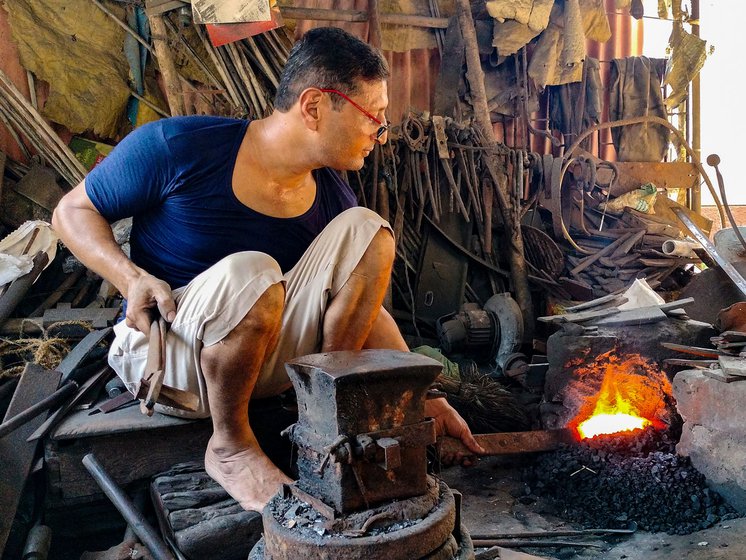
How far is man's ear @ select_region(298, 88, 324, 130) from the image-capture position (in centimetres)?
249

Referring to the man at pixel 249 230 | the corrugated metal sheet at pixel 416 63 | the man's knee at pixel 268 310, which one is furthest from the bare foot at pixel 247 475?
the corrugated metal sheet at pixel 416 63

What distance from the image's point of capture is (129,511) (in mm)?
2250

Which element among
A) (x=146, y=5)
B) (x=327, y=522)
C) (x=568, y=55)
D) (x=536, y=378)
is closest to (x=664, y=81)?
(x=568, y=55)

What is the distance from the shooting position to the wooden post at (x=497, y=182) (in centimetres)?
561

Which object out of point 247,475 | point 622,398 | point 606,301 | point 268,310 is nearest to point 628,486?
point 622,398

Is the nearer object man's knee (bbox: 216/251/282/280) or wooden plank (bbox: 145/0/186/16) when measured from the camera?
man's knee (bbox: 216/251/282/280)

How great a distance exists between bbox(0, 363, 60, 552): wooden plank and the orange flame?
2.76 meters

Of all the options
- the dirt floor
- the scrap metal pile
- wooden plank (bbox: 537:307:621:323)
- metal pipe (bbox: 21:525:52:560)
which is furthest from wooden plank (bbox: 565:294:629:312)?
metal pipe (bbox: 21:525:52:560)

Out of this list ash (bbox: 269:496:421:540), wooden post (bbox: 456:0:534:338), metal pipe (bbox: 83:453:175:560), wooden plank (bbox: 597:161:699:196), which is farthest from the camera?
wooden plank (bbox: 597:161:699:196)

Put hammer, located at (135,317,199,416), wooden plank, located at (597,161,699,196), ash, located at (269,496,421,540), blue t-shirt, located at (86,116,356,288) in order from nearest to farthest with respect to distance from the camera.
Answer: ash, located at (269,496,421,540)
hammer, located at (135,317,199,416)
blue t-shirt, located at (86,116,356,288)
wooden plank, located at (597,161,699,196)

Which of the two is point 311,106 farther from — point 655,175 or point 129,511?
point 655,175

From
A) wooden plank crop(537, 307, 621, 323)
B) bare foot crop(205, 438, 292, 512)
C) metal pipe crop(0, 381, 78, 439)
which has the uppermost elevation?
wooden plank crop(537, 307, 621, 323)

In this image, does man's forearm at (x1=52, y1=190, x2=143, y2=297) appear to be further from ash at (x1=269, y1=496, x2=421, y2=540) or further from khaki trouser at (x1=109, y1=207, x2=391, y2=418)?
ash at (x1=269, y1=496, x2=421, y2=540)

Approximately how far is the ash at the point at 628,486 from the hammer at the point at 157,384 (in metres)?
1.85
